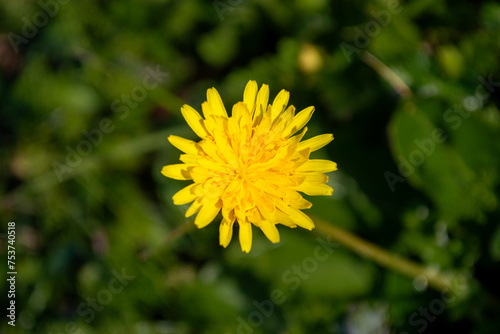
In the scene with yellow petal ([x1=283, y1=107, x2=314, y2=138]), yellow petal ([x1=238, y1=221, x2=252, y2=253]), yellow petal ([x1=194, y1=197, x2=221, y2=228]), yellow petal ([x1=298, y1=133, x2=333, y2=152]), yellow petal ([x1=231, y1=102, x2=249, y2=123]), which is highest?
yellow petal ([x1=231, y1=102, x2=249, y2=123])

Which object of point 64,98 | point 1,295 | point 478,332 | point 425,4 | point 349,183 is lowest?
point 478,332

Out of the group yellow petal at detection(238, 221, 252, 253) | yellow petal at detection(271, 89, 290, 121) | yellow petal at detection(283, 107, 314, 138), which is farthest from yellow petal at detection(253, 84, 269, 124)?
yellow petal at detection(238, 221, 252, 253)

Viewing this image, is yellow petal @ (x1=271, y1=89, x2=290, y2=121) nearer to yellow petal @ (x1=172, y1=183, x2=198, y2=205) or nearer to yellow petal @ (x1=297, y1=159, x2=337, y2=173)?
Answer: yellow petal @ (x1=297, y1=159, x2=337, y2=173)

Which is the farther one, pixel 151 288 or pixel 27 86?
pixel 27 86

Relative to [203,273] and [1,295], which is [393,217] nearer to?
[203,273]

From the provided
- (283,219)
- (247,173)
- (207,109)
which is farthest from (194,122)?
(283,219)

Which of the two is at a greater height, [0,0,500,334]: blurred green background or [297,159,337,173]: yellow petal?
[297,159,337,173]: yellow petal

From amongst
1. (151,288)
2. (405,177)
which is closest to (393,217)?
(405,177)

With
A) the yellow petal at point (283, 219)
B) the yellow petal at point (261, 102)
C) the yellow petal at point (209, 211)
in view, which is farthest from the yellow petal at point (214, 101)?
the yellow petal at point (283, 219)
